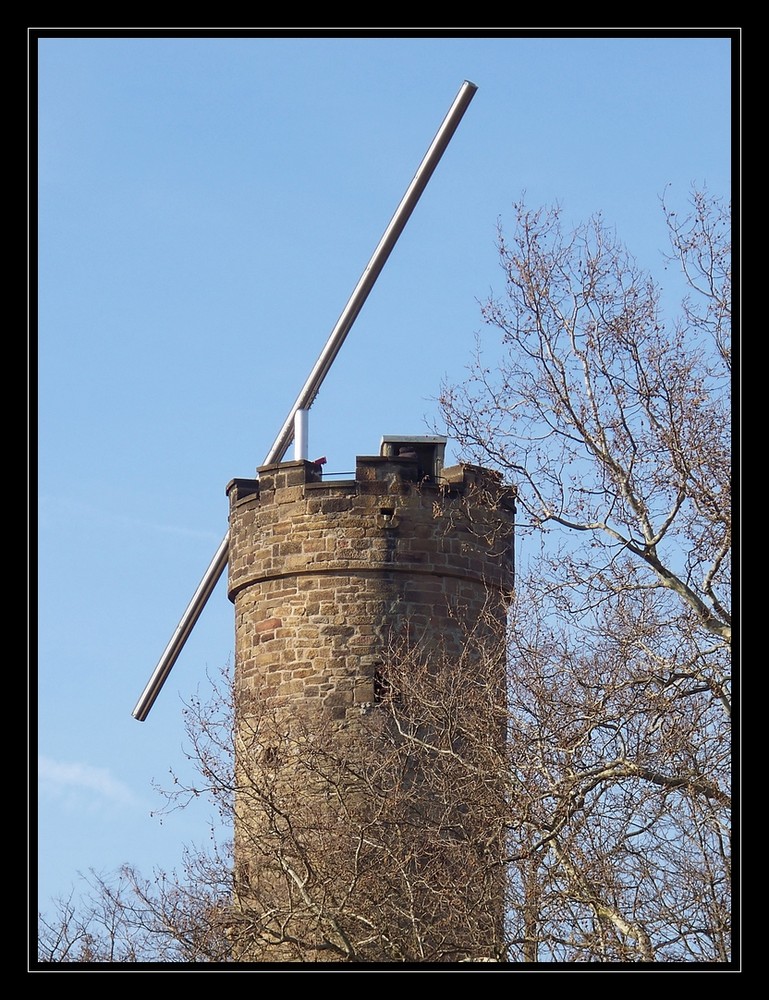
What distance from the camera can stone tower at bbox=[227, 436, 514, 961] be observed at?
1661 centimetres

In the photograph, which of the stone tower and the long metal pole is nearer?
the stone tower

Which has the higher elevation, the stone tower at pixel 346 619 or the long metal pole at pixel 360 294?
the long metal pole at pixel 360 294

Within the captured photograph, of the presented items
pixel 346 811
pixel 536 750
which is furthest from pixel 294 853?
pixel 536 750

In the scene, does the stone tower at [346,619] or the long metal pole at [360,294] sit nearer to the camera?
the stone tower at [346,619]

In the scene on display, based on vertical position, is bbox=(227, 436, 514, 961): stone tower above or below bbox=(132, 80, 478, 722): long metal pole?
below

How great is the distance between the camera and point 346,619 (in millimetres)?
18719

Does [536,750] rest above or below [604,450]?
below

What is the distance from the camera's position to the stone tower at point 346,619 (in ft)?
54.5

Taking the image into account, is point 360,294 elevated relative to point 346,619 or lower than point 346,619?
elevated

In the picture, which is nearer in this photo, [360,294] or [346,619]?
[346,619]
